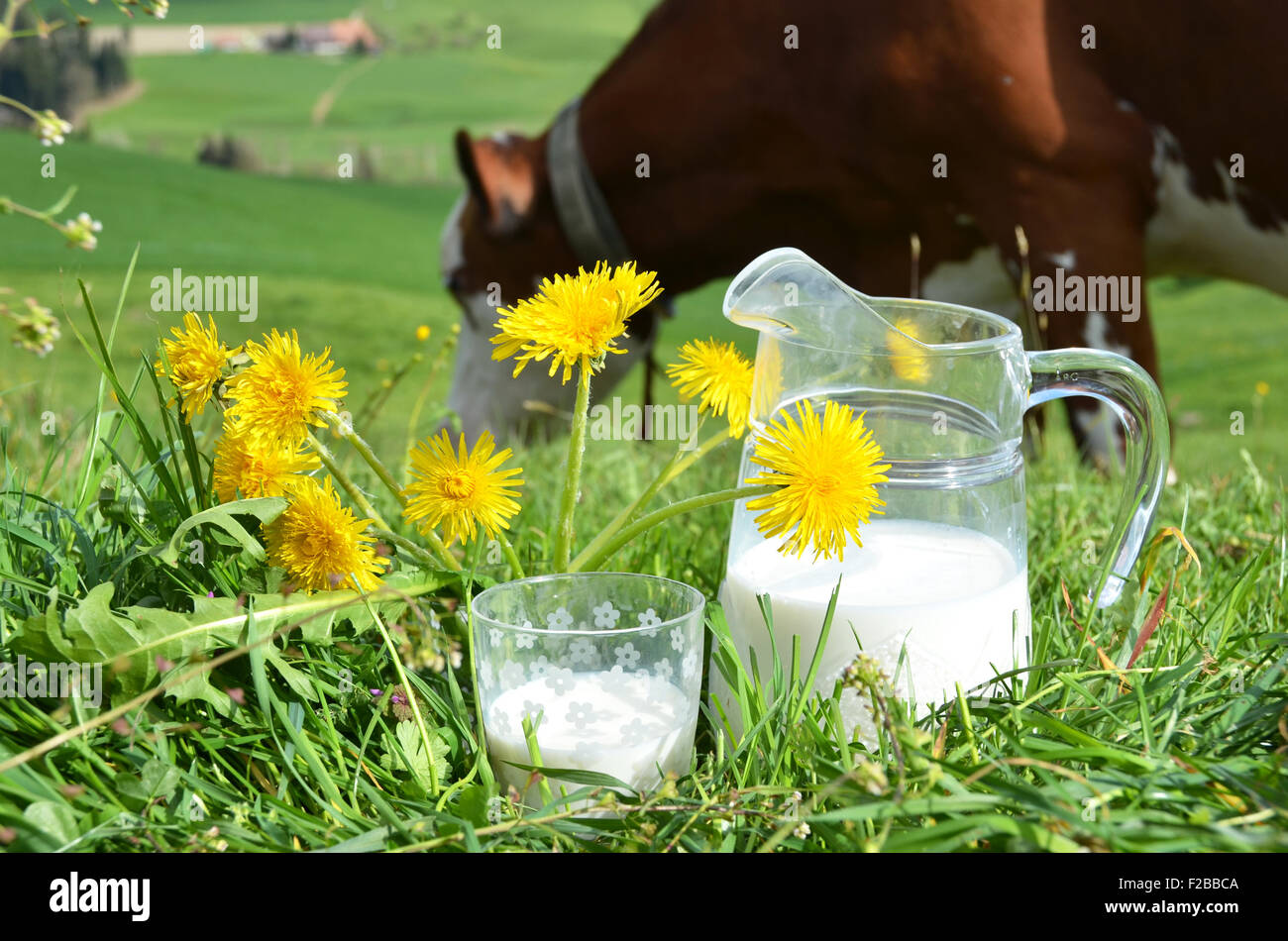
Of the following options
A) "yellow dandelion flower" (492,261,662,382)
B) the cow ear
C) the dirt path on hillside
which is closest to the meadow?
"yellow dandelion flower" (492,261,662,382)

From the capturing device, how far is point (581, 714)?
31.6 inches

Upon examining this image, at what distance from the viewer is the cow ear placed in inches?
105

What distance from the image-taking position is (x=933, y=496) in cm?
94

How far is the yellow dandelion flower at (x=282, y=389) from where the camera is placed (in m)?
0.81

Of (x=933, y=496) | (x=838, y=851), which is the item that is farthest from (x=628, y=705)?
(x=933, y=496)

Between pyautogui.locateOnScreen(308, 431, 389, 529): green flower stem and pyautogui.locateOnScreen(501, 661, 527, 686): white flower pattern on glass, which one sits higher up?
pyautogui.locateOnScreen(308, 431, 389, 529): green flower stem

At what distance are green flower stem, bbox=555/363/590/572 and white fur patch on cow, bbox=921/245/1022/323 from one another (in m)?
1.79

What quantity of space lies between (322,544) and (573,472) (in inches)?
8.2

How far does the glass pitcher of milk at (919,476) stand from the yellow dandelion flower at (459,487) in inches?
8.8

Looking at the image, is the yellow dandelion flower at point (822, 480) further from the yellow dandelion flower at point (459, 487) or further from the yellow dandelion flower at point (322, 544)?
the yellow dandelion flower at point (322, 544)
